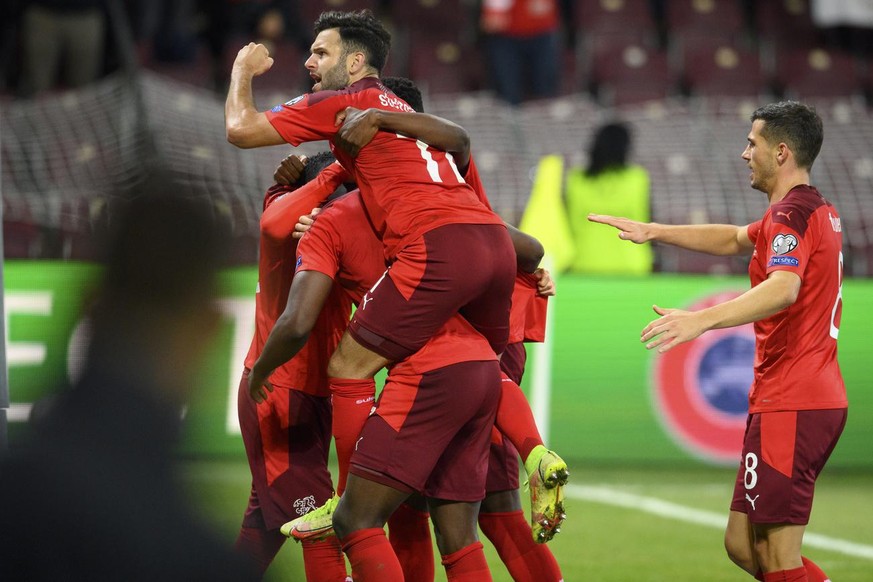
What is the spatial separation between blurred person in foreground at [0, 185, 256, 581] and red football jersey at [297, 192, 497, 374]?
1.89 metres

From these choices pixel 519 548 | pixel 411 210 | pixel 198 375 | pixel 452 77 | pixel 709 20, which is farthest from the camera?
pixel 709 20

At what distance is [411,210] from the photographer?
12.9ft

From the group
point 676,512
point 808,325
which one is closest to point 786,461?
point 808,325

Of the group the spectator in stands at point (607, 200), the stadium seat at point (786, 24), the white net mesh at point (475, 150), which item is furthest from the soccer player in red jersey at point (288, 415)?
the stadium seat at point (786, 24)

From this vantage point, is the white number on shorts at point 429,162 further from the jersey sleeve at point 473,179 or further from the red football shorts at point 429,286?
the jersey sleeve at point 473,179

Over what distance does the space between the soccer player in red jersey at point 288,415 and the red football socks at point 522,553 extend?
1.91ft

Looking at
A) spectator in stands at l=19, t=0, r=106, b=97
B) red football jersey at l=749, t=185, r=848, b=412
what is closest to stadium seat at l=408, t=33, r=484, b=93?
spectator in stands at l=19, t=0, r=106, b=97

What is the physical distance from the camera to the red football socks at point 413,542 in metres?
4.42

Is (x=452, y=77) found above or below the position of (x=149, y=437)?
above

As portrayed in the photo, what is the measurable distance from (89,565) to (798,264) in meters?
2.89

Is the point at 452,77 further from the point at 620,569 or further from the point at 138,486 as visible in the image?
the point at 138,486

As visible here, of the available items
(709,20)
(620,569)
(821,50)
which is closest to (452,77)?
(709,20)

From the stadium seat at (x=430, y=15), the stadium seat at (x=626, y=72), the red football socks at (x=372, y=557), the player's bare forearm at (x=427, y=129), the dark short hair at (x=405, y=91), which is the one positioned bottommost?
the red football socks at (x=372, y=557)

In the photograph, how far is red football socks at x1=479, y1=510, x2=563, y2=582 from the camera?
14.6 ft
